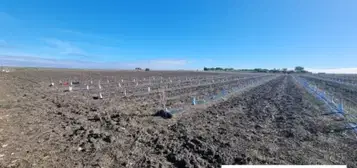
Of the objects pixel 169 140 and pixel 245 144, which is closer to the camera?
pixel 245 144

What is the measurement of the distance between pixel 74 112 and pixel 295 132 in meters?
9.86

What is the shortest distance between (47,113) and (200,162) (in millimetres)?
8646

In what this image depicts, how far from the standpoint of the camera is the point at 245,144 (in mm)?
5387

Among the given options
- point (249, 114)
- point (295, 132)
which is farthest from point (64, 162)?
point (249, 114)

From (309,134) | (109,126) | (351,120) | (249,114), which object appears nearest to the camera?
(309,134)

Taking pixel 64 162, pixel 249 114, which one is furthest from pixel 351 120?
pixel 64 162

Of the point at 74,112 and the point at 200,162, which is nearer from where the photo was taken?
the point at 200,162

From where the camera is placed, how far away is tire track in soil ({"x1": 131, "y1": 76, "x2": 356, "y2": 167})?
447 cm

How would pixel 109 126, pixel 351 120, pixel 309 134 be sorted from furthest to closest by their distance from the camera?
pixel 351 120
pixel 109 126
pixel 309 134

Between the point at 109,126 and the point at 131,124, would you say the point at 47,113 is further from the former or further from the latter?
the point at 131,124

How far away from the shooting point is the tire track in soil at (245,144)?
4.47 meters

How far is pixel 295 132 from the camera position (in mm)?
6422

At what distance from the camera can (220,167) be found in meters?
4.22

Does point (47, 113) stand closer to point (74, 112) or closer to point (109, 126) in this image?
point (74, 112)
